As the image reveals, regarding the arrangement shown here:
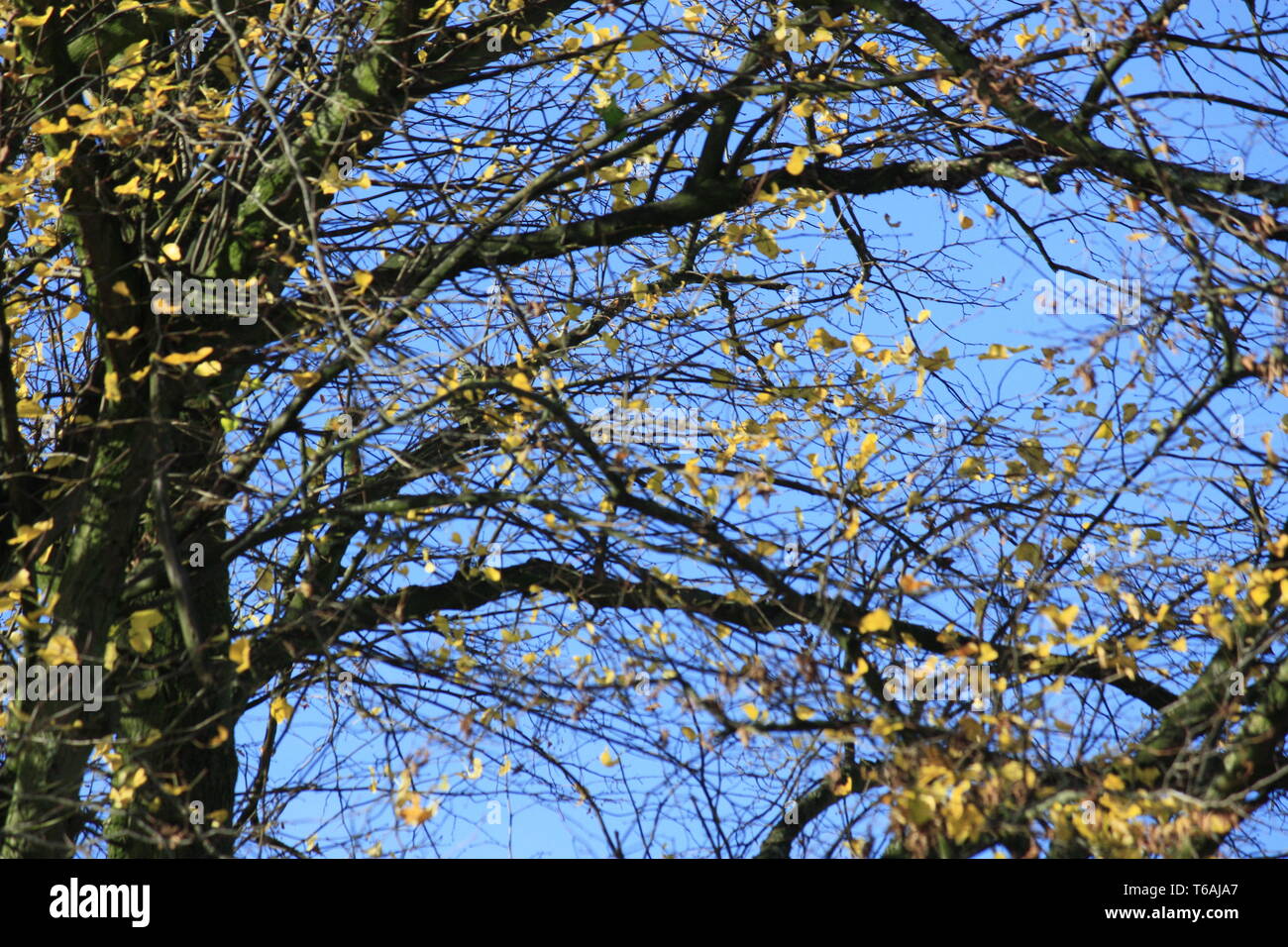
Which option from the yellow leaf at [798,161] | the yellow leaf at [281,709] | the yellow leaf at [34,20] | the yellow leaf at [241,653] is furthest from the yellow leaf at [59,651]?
the yellow leaf at [798,161]

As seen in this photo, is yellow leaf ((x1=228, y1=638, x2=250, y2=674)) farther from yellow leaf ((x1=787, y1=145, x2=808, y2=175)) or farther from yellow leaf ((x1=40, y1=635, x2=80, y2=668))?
yellow leaf ((x1=787, y1=145, x2=808, y2=175))

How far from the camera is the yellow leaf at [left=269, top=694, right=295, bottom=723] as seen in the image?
5926mm

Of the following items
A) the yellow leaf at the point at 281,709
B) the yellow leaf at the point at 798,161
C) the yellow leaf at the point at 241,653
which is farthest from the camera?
the yellow leaf at the point at 281,709

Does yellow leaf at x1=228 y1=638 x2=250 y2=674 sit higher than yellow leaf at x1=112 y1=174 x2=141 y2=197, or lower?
lower

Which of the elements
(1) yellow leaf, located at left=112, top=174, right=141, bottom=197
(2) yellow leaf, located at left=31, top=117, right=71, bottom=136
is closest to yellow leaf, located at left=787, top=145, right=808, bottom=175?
(1) yellow leaf, located at left=112, top=174, right=141, bottom=197

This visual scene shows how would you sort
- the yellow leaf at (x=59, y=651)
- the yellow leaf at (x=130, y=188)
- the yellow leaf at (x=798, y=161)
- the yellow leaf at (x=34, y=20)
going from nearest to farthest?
the yellow leaf at (x=59, y=651), the yellow leaf at (x=798, y=161), the yellow leaf at (x=130, y=188), the yellow leaf at (x=34, y=20)

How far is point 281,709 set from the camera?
5953 millimetres

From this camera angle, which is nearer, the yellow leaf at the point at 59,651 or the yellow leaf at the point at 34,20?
the yellow leaf at the point at 59,651

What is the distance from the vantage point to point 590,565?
564 cm

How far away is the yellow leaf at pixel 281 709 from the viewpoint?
5.93 meters

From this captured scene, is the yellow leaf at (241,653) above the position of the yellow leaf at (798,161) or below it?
below

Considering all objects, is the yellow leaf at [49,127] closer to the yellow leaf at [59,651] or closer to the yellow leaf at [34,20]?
the yellow leaf at [34,20]
